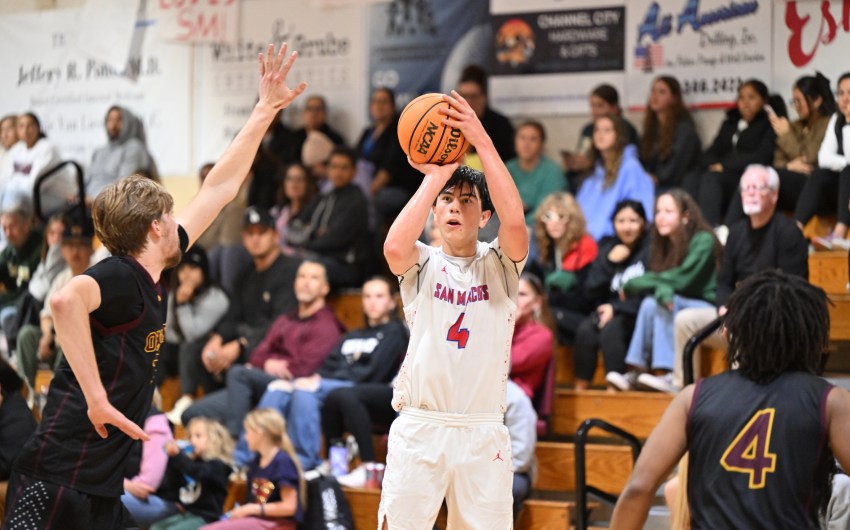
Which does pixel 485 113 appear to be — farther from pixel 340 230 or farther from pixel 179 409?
pixel 179 409

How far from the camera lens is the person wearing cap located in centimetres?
927

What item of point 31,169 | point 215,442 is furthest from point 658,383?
point 31,169

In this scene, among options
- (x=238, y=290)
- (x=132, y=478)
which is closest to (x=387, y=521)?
(x=132, y=478)

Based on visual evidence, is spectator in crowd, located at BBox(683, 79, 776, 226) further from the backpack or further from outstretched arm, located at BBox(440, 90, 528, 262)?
outstretched arm, located at BBox(440, 90, 528, 262)

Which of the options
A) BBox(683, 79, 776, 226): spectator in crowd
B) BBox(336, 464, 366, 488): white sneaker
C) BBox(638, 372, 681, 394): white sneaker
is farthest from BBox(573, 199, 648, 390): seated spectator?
BBox(336, 464, 366, 488): white sneaker

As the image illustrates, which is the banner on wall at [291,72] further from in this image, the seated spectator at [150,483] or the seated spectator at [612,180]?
the seated spectator at [150,483]

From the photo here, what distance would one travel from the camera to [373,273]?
9820 millimetres

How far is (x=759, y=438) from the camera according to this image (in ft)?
10.3

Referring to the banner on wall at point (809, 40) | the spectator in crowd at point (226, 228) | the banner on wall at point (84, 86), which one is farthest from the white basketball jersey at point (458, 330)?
the banner on wall at point (84, 86)

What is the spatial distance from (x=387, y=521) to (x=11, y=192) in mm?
→ 8006

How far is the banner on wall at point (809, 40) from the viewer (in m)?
8.82

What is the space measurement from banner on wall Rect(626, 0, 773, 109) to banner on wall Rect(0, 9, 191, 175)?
479cm

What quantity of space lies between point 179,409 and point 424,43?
449 centimetres

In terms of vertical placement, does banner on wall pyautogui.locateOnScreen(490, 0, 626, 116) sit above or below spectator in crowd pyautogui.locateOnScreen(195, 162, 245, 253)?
above
